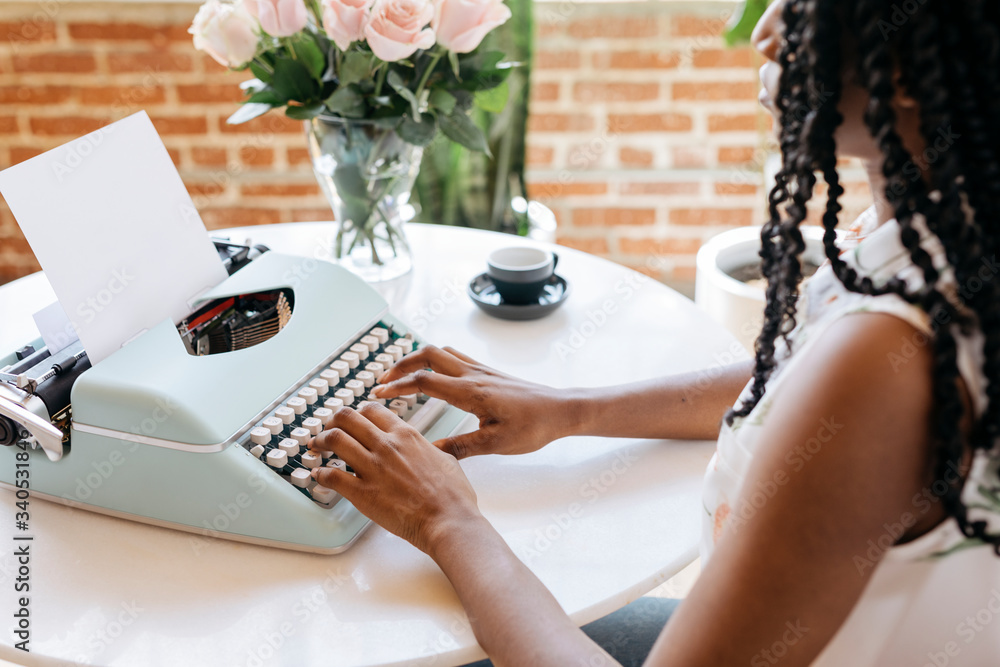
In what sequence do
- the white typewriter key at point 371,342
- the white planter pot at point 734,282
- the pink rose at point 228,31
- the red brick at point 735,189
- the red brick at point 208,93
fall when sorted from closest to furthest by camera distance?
the white typewriter key at point 371,342, the pink rose at point 228,31, the white planter pot at point 734,282, the red brick at point 208,93, the red brick at point 735,189

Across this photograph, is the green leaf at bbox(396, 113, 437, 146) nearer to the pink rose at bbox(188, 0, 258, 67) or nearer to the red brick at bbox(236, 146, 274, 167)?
the pink rose at bbox(188, 0, 258, 67)

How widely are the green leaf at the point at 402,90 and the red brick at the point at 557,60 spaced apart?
125 centimetres

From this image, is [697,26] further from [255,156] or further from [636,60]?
[255,156]

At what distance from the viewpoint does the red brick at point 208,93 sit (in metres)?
A: 2.40

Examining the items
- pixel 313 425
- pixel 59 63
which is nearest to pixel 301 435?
pixel 313 425

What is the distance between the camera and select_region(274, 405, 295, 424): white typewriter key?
2.83 ft

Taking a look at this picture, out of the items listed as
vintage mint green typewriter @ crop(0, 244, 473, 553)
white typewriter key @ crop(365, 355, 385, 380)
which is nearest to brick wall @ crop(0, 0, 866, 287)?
white typewriter key @ crop(365, 355, 385, 380)

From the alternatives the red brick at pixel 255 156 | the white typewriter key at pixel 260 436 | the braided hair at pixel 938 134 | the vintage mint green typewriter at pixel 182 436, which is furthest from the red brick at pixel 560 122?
the braided hair at pixel 938 134

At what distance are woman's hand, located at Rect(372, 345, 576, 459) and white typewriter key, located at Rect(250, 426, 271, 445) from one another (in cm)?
15

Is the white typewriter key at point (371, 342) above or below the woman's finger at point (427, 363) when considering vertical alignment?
above

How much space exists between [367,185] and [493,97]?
24 centimetres

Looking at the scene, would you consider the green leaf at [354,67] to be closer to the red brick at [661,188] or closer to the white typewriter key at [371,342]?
the white typewriter key at [371,342]

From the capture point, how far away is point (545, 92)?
2416 millimetres

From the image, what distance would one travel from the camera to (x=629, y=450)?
0.97 m
